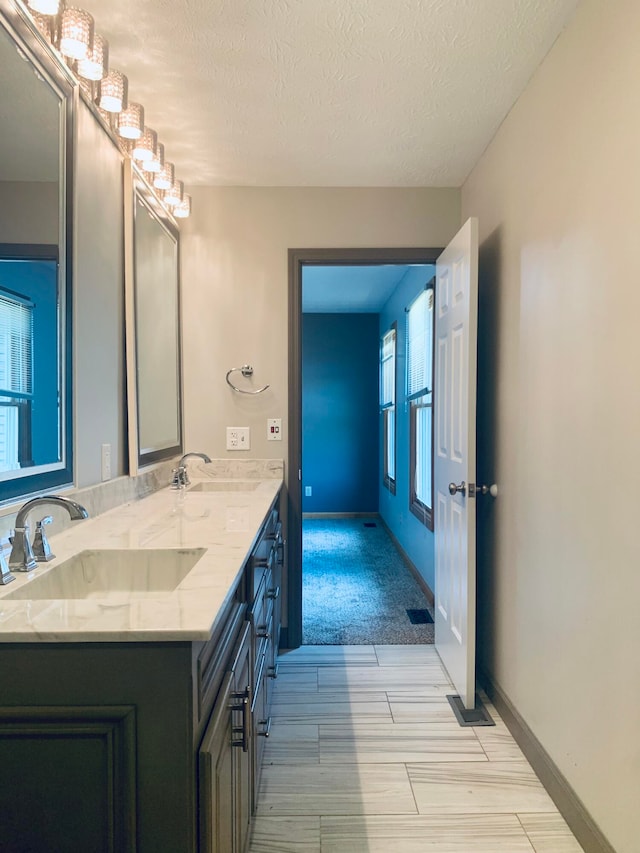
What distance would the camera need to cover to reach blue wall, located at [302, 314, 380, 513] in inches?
231

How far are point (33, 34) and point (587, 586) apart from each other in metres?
2.07

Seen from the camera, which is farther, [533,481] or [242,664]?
[533,481]

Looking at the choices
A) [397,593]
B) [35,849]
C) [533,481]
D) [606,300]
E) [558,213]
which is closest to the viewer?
[35,849]

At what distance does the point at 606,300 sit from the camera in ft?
4.19

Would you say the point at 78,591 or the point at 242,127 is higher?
the point at 242,127

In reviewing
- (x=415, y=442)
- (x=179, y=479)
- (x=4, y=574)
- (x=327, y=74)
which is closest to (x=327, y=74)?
(x=327, y=74)

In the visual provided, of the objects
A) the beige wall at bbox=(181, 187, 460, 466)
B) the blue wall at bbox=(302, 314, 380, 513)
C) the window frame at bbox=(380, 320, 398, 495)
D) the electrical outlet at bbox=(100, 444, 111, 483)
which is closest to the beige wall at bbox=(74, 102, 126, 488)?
the electrical outlet at bbox=(100, 444, 111, 483)

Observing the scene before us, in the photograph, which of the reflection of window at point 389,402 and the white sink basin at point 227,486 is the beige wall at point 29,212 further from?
the reflection of window at point 389,402

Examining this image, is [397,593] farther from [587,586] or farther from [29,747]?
[29,747]

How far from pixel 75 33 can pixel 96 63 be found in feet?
0.29

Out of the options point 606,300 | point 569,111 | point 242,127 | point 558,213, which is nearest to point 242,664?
point 606,300

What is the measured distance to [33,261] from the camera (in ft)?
4.07

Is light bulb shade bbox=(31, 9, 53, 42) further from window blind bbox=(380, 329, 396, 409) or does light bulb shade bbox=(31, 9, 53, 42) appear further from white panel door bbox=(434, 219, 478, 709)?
window blind bbox=(380, 329, 396, 409)

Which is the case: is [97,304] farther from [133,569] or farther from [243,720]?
[243,720]
